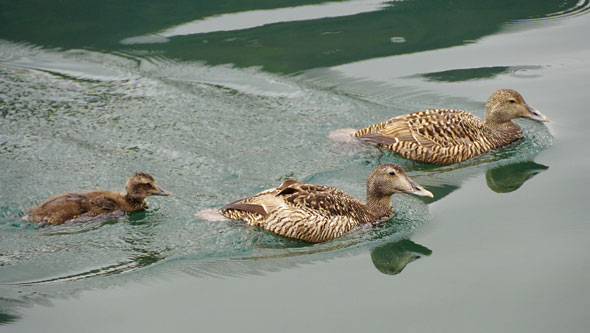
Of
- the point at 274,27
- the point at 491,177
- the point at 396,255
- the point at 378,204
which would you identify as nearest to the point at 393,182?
the point at 378,204

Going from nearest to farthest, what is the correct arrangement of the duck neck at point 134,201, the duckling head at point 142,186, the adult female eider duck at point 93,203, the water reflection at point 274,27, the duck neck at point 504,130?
the adult female eider duck at point 93,203, the duckling head at point 142,186, the duck neck at point 134,201, the duck neck at point 504,130, the water reflection at point 274,27

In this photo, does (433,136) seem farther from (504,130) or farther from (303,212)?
(303,212)

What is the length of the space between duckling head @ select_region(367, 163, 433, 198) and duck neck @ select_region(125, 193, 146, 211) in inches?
95.6

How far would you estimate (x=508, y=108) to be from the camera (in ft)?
32.0

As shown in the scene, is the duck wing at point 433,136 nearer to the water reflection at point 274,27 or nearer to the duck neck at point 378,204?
the duck neck at point 378,204

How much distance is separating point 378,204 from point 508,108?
283 cm

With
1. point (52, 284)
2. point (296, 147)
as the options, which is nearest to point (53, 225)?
point (52, 284)

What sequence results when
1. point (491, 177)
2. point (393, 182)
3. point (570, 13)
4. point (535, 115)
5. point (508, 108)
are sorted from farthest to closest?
1. point (570, 13)
2. point (508, 108)
3. point (535, 115)
4. point (491, 177)
5. point (393, 182)

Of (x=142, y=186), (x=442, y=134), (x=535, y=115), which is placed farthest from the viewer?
(x=535, y=115)

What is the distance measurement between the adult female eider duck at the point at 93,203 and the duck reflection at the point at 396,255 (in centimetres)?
232

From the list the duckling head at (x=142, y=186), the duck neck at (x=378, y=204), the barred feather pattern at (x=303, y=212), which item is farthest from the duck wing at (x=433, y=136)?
the duckling head at (x=142, y=186)

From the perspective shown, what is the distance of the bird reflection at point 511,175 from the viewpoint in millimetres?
8698

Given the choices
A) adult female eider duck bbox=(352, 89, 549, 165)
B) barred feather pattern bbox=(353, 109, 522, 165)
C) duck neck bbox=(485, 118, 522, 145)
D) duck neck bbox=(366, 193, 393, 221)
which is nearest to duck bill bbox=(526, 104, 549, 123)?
adult female eider duck bbox=(352, 89, 549, 165)

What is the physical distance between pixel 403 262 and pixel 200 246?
76.1 inches
